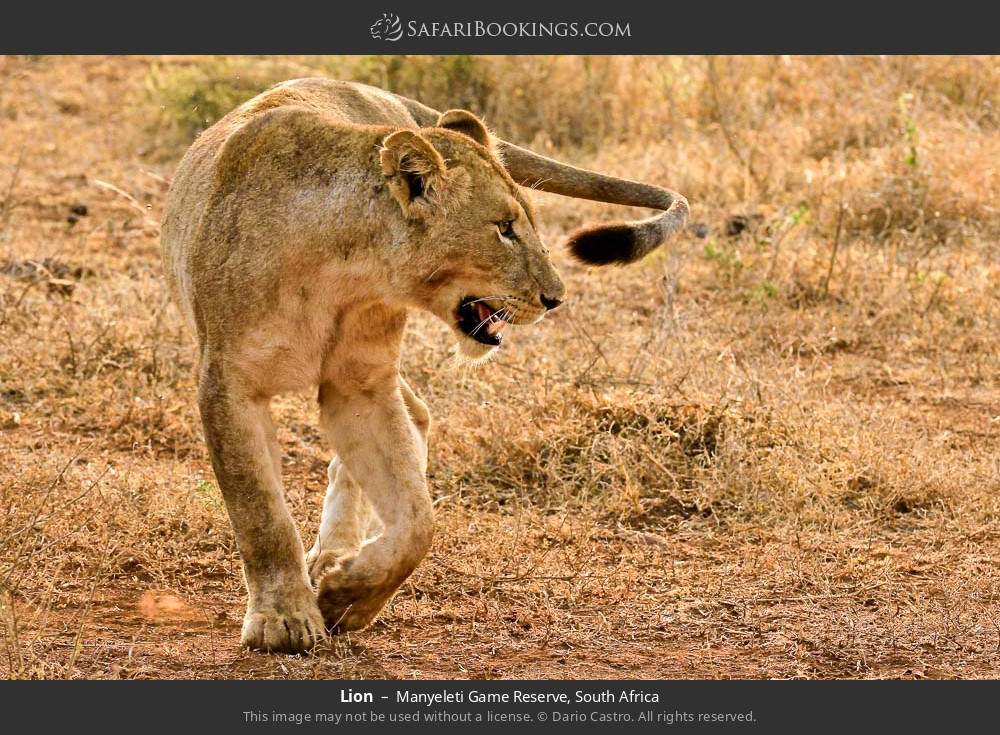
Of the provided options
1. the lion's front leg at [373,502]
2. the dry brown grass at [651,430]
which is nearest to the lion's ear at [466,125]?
the lion's front leg at [373,502]

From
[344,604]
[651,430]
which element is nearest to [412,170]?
[344,604]

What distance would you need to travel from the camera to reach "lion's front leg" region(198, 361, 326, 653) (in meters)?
4.25

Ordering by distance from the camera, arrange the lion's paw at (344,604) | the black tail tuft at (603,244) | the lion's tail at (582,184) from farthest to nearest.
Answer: the lion's tail at (582,184) < the black tail tuft at (603,244) < the lion's paw at (344,604)

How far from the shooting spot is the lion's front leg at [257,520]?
4246 millimetres

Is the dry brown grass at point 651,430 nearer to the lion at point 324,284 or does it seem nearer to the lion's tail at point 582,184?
the lion at point 324,284

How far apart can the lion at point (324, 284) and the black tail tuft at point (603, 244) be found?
0.91 ft

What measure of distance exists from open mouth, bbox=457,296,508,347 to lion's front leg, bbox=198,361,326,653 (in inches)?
23.2

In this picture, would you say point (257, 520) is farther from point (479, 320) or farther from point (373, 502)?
point (479, 320)

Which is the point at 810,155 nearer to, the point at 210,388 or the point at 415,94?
the point at 415,94

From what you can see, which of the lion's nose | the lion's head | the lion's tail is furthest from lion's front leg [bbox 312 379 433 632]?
the lion's tail

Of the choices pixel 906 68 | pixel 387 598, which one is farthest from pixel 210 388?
pixel 906 68

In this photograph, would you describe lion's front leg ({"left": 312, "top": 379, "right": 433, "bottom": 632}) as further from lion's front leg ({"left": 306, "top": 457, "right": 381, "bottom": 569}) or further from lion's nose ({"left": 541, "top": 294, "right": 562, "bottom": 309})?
lion's nose ({"left": 541, "top": 294, "right": 562, "bottom": 309})

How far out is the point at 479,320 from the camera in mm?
4305

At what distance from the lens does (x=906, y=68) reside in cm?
975
